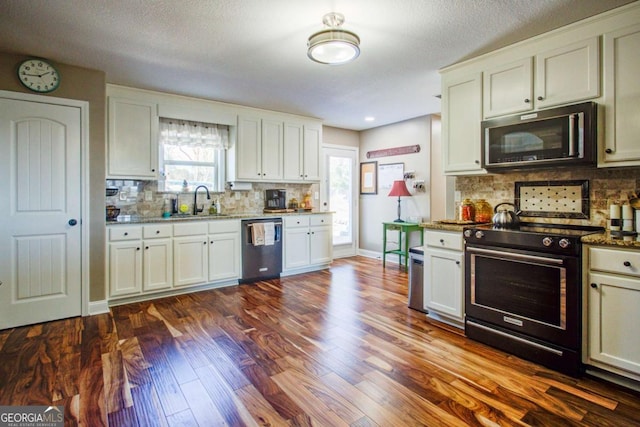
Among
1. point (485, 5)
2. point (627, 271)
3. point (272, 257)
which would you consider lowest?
A: point (272, 257)

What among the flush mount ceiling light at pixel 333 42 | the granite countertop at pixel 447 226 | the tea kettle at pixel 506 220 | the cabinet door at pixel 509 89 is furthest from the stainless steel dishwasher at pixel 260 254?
the cabinet door at pixel 509 89

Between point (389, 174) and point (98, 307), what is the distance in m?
4.50

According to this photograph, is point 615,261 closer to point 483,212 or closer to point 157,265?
point 483,212

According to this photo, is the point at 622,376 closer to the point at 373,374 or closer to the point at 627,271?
the point at 627,271

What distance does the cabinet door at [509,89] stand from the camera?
8.80ft

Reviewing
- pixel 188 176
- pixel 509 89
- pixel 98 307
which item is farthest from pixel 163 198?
pixel 509 89

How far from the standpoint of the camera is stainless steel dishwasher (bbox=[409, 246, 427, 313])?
3324mm

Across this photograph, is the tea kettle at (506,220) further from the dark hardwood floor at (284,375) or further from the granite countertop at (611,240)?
the dark hardwood floor at (284,375)

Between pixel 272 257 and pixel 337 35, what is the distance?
309 cm

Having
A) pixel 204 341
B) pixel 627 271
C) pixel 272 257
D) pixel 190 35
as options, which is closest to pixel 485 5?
pixel 627 271

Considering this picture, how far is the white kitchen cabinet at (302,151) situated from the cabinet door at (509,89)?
2.86m

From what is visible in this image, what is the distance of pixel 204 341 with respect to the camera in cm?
270

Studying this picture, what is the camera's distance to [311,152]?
5.36 metres

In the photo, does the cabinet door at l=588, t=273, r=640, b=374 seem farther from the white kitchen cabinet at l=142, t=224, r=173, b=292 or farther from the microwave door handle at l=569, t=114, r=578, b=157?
the white kitchen cabinet at l=142, t=224, r=173, b=292
